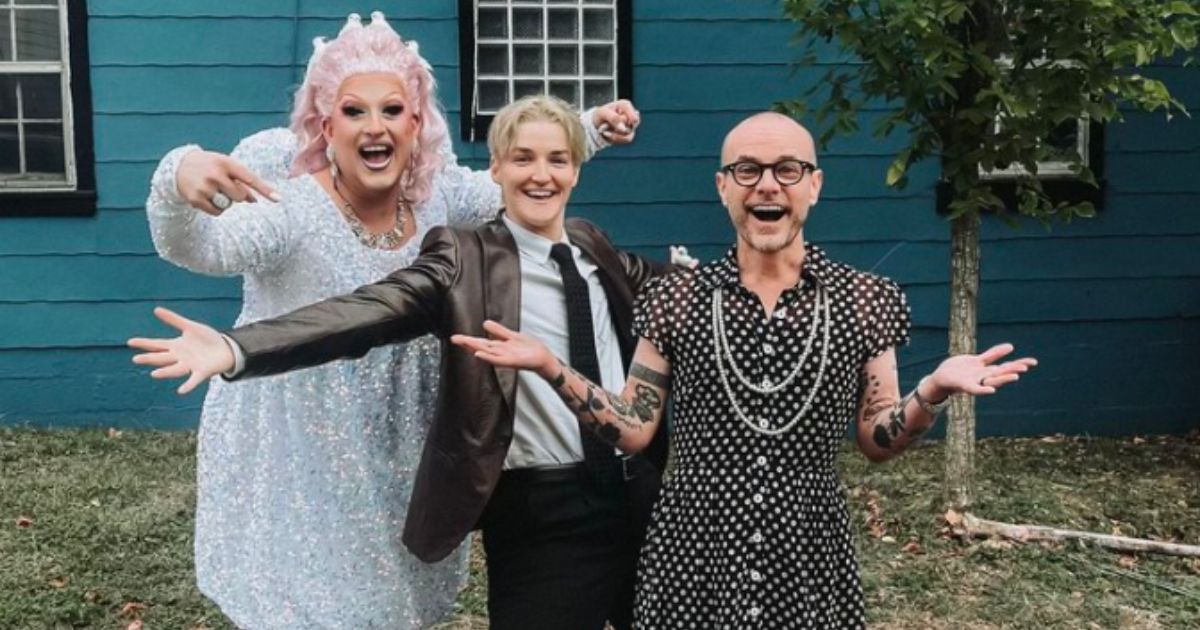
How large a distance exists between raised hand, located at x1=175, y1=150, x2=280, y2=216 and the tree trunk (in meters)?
4.06

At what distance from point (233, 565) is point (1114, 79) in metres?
3.99

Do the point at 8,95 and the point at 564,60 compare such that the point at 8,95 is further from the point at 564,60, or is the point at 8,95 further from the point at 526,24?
the point at 564,60

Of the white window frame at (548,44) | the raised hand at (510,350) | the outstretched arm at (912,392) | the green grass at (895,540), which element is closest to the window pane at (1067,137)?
the green grass at (895,540)

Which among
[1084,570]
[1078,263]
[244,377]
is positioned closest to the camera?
[244,377]

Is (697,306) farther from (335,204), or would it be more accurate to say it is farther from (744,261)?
(335,204)

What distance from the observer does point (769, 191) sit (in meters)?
2.51

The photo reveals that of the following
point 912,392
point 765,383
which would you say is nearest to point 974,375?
point 912,392

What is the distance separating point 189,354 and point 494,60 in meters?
5.31

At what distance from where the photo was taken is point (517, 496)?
2.77 metres

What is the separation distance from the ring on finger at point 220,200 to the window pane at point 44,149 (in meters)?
5.35

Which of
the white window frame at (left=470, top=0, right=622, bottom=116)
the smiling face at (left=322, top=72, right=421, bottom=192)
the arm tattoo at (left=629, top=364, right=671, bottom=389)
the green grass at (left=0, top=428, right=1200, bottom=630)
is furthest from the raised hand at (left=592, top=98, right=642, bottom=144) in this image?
the white window frame at (left=470, top=0, right=622, bottom=116)

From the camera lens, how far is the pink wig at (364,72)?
9.42ft

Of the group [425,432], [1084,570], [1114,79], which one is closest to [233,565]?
[425,432]

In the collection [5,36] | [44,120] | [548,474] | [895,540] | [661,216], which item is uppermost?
[5,36]
